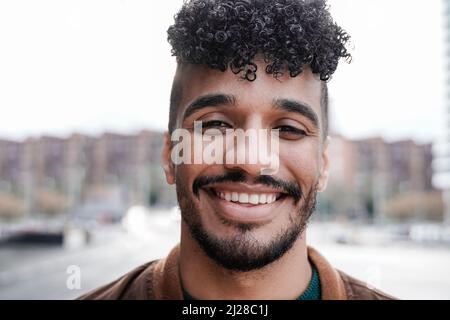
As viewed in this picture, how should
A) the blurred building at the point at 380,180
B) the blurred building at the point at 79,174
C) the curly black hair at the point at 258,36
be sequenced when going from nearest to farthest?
1. the curly black hair at the point at 258,36
2. the blurred building at the point at 380,180
3. the blurred building at the point at 79,174

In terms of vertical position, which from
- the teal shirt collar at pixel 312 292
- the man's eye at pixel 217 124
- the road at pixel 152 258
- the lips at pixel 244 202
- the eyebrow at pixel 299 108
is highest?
the eyebrow at pixel 299 108

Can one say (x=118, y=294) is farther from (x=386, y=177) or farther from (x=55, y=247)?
(x=386, y=177)

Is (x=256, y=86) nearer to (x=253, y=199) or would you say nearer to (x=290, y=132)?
(x=290, y=132)

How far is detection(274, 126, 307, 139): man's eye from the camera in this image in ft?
3.00

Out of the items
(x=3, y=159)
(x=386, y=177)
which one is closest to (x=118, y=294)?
(x=3, y=159)

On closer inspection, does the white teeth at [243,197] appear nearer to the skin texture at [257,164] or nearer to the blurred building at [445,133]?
the skin texture at [257,164]

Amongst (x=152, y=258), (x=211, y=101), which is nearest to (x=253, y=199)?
(x=211, y=101)

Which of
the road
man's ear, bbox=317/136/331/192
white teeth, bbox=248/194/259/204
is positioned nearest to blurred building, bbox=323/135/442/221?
the road

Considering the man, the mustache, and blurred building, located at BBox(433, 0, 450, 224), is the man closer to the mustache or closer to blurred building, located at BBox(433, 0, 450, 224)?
the mustache

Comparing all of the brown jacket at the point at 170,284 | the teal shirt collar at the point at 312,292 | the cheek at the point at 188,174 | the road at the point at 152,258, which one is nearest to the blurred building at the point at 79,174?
the road at the point at 152,258

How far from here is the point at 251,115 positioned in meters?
0.90

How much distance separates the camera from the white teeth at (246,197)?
2.97 ft

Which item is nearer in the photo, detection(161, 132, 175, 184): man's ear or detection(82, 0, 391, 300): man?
detection(82, 0, 391, 300): man
